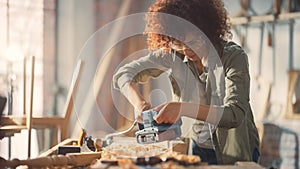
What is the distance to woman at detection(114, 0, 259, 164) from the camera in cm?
198

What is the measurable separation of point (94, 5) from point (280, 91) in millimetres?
1813

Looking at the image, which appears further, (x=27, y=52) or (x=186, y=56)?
(x=27, y=52)

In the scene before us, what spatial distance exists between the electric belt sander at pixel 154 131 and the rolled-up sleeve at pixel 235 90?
0.24 m

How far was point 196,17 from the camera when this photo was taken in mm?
2105

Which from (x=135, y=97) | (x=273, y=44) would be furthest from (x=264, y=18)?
(x=135, y=97)

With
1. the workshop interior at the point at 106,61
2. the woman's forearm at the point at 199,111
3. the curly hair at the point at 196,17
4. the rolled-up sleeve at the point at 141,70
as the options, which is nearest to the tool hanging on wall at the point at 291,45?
the workshop interior at the point at 106,61

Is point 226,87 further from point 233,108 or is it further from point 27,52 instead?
point 27,52

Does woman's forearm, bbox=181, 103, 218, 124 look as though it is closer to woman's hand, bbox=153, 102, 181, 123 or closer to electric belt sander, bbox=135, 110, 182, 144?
woman's hand, bbox=153, 102, 181, 123

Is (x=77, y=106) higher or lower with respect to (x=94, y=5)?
lower

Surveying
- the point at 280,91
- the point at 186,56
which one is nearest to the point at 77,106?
the point at 280,91

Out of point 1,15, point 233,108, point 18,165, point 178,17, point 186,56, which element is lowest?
point 18,165

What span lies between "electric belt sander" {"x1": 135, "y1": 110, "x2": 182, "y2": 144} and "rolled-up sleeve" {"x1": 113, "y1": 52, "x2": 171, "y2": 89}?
374 mm

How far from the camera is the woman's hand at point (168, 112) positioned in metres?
1.78

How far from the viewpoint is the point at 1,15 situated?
188 inches
